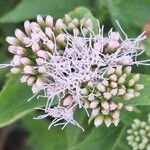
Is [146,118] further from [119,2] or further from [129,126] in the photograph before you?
[119,2]

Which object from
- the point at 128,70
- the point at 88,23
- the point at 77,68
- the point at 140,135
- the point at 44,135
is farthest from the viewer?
the point at 44,135

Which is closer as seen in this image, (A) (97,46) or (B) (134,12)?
(A) (97,46)

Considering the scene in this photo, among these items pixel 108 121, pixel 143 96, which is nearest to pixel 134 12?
pixel 143 96

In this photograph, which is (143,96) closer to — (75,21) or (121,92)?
(121,92)

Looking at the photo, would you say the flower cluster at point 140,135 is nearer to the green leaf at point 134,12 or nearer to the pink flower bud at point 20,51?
the green leaf at point 134,12

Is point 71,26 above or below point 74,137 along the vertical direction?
above

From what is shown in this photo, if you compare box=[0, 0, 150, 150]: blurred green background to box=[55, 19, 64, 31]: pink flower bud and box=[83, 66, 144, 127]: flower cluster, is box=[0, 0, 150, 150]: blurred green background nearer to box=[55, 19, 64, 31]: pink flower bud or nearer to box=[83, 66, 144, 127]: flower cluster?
box=[83, 66, 144, 127]: flower cluster

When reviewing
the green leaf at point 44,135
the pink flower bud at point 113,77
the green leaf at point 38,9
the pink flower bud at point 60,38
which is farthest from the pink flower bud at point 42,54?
the green leaf at point 44,135

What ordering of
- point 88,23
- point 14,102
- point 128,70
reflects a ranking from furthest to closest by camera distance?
point 14,102 < point 88,23 < point 128,70
